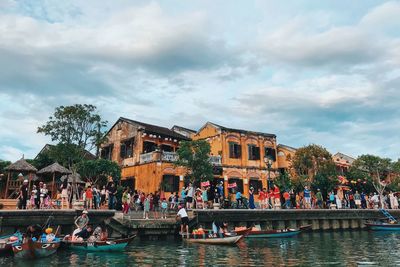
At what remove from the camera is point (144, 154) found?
34.1m

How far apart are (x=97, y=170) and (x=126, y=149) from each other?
7.89m

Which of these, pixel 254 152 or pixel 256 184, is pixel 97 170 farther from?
pixel 254 152

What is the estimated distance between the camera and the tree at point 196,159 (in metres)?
29.5

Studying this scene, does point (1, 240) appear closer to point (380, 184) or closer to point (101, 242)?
point (101, 242)

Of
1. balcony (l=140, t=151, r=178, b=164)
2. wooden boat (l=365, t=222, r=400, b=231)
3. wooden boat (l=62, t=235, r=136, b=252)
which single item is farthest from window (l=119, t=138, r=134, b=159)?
wooden boat (l=365, t=222, r=400, b=231)

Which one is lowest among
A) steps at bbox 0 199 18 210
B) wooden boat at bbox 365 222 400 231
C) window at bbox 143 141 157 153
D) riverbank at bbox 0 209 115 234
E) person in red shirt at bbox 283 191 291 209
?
wooden boat at bbox 365 222 400 231

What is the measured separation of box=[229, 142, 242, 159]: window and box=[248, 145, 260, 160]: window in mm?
1403

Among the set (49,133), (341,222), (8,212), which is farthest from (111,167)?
(341,222)

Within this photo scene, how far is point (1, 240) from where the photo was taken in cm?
1420

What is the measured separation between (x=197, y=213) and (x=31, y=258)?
10055 mm

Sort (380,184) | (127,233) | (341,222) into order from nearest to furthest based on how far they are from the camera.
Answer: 1. (127,233)
2. (341,222)
3. (380,184)

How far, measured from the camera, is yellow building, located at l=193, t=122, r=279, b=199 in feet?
119

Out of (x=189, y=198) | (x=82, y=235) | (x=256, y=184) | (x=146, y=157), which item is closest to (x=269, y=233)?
(x=189, y=198)

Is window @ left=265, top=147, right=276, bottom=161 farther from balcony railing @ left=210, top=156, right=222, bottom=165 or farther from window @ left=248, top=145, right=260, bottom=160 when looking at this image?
balcony railing @ left=210, top=156, right=222, bottom=165
